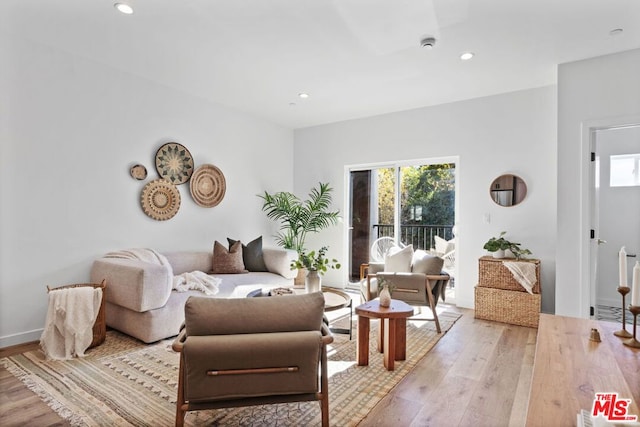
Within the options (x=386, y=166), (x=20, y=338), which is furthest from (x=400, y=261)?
(x=20, y=338)

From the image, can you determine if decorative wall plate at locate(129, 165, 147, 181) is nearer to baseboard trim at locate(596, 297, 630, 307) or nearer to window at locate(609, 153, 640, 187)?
window at locate(609, 153, 640, 187)

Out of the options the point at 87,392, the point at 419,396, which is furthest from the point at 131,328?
the point at 419,396

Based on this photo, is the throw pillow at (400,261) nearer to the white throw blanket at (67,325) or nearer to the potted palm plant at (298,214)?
the potted palm plant at (298,214)

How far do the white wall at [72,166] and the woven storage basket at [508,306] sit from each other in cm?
352

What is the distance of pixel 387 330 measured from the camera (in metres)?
2.64

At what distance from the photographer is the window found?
4277 mm

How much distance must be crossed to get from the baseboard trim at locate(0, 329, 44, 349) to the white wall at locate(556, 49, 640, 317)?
16.4 feet

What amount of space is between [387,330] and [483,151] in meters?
2.88

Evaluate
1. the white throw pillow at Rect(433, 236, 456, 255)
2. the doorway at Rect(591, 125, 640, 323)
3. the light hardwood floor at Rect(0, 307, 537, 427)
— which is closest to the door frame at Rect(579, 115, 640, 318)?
the light hardwood floor at Rect(0, 307, 537, 427)

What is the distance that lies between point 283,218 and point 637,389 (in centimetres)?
499

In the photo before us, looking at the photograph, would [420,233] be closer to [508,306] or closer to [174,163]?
[508,306]

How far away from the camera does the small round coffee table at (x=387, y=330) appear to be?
2.60 meters

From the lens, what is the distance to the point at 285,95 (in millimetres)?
4434

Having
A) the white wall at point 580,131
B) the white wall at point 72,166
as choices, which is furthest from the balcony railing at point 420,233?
the white wall at point 72,166
